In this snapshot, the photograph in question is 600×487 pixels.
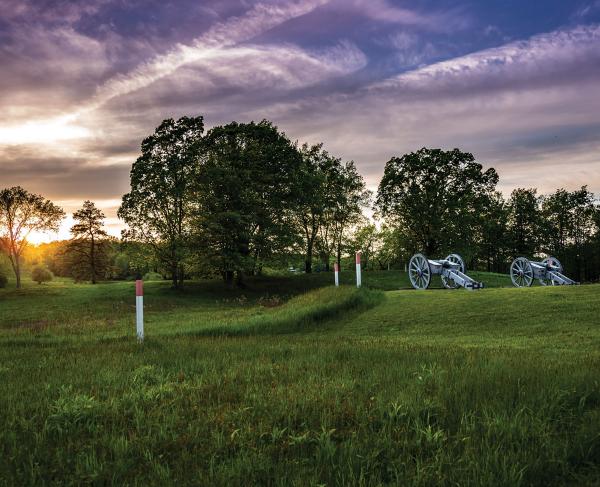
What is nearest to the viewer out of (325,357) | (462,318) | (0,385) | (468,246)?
(0,385)

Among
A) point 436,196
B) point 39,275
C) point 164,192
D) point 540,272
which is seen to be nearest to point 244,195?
point 164,192

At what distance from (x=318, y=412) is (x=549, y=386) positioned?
8.68ft

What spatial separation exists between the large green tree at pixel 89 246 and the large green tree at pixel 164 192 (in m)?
24.5

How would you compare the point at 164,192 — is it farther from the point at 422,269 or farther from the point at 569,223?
the point at 569,223

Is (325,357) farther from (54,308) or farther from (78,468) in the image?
(54,308)

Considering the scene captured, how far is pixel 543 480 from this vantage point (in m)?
2.97

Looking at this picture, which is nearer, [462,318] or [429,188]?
[462,318]

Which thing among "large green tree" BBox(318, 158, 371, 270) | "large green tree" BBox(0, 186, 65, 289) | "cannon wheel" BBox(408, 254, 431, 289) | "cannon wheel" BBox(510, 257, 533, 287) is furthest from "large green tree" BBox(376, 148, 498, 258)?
"large green tree" BBox(0, 186, 65, 289)

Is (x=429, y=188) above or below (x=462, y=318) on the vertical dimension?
above

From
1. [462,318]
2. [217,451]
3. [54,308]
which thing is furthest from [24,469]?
[54,308]

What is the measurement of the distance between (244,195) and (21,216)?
24.2 meters

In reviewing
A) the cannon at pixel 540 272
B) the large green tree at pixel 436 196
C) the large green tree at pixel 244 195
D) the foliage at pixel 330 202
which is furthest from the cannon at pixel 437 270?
the large green tree at pixel 436 196

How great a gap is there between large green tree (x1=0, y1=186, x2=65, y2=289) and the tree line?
0.32 ft

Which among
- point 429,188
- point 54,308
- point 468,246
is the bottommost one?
point 54,308
